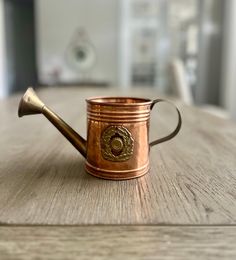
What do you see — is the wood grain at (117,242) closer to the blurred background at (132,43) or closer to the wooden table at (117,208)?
the wooden table at (117,208)

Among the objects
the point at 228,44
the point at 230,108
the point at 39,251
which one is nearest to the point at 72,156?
the point at 39,251

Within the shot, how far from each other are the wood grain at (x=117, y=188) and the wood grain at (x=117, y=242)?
0.05 feet

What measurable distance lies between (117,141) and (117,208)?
11 cm

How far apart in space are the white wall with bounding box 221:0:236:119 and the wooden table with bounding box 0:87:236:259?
3292mm

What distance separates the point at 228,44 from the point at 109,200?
12.7 ft

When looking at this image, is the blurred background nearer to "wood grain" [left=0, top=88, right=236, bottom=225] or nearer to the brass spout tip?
"wood grain" [left=0, top=88, right=236, bottom=225]

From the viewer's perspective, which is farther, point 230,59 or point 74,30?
point 74,30

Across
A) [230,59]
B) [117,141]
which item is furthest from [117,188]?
[230,59]

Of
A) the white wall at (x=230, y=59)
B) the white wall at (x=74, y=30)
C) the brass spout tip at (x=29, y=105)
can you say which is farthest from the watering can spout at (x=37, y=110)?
the white wall at (x=74, y=30)

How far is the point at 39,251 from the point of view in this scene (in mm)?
333

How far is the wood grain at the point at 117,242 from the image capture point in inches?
13.0

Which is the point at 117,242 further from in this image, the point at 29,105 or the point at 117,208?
the point at 29,105

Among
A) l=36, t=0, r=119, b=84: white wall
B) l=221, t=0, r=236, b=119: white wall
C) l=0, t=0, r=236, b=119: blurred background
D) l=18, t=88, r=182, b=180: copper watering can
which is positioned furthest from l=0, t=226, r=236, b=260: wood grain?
l=36, t=0, r=119, b=84: white wall

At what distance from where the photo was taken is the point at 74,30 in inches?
174
